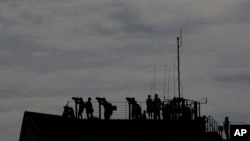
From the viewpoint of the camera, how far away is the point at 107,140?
5178 cm

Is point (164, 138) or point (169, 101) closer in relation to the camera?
point (164, 138)

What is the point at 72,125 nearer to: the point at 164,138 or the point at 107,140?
the point at 107,140

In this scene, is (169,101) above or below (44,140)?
above

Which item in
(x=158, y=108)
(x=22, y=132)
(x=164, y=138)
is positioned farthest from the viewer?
(x=22, y=132)

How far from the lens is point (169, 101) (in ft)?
217

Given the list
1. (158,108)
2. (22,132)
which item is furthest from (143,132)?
(22,132)

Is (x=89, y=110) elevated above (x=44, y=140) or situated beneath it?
elevated above

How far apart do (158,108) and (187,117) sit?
298cm

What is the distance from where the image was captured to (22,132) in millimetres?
67688

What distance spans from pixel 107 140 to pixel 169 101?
48.8ft

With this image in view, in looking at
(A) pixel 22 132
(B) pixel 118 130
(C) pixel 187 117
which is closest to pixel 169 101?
(C) pixel 187 117

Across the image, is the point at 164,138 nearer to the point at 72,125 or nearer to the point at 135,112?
the point at 72,125

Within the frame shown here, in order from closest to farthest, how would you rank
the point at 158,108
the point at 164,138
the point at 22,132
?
the point at 164,138, the point at 158,108, the point at 22,132

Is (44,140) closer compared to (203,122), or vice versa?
(44,140)
